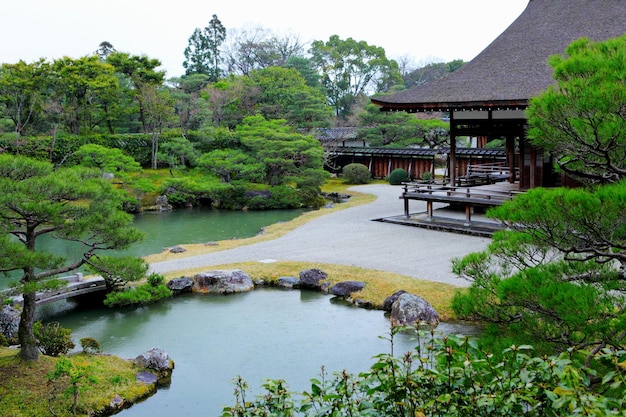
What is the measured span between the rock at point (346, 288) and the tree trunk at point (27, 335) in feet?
15.8

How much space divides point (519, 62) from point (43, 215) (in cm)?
1166

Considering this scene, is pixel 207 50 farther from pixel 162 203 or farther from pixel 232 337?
pixel 232 337

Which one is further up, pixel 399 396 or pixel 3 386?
pixel 399 396

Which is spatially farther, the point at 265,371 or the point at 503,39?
the point at 503,39

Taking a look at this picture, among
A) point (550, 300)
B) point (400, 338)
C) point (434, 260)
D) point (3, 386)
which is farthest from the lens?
point (434, 260)

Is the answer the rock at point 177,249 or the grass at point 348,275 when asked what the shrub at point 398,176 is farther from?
the rock at point 177,249

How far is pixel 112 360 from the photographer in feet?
23.0

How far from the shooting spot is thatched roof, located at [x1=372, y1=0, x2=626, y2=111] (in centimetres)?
1312

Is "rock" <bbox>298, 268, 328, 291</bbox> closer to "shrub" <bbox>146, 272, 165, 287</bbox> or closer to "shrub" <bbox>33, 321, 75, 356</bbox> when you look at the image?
"shrub" <bbox>146, 272, 165, 287</bbox>

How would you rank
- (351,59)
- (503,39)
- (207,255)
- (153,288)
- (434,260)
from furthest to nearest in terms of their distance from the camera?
(351,59), (503,39), (207,255), (434,260), (153,288)

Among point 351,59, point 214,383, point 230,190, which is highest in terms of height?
point 351,59

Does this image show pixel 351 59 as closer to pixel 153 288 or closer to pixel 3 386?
pixel 153 288

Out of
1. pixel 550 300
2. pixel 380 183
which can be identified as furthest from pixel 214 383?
pixel 380 183

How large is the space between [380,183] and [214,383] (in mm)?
20523
